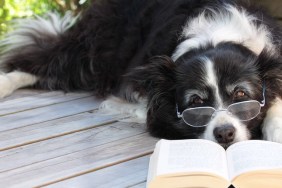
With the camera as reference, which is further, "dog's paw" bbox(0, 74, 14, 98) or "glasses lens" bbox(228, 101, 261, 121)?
"dog's paw" bbox(0, 74, 14, 98)

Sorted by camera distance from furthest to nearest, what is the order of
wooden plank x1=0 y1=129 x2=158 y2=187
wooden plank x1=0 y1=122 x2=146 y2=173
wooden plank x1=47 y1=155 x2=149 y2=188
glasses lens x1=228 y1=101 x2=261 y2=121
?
1. wooden plank x1=0 y1=122 x2=146 y2=173
2. glasses lens x1=228 y1=101 x2=261 y2=121
3. wooden plank x1=0 y1=129 x2=158 y2=187
4. wooden plank x1=47 y1=155 x2=149 y2=188

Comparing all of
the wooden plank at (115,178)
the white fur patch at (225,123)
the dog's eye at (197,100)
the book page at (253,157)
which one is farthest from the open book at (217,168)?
the dog's eye at (197,100)

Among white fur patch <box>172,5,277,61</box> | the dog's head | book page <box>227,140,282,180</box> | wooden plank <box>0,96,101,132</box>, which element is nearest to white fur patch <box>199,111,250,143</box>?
the dog's head

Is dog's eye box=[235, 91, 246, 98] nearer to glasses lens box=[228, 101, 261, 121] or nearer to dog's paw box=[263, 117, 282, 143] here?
glasses lens box=[228, 101, 261, 121]

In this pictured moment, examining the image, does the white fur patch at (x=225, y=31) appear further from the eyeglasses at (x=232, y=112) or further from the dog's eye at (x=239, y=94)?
the eyeglasses at (x=232, y=112)

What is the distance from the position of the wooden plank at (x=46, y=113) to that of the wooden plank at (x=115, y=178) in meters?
1.04

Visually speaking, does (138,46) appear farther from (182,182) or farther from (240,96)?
(182,182)

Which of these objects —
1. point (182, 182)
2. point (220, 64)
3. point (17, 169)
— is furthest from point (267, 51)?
point (17, 169)

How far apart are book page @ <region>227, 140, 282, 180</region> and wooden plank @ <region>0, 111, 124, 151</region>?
4.40ft

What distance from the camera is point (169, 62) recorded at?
121 inches

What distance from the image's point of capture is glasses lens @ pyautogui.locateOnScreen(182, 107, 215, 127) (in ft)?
9.14

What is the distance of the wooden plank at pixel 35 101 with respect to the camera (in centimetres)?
389

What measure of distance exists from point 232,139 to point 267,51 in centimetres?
66

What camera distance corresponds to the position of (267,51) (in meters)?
3.06
